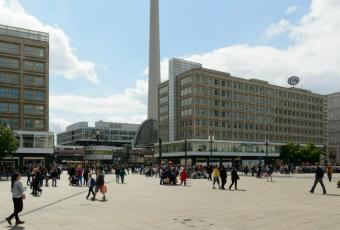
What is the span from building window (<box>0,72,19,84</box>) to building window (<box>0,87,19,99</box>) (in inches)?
51.7

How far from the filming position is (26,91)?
258 feet

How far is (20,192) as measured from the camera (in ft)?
44.1

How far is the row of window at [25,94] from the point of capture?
252 feet

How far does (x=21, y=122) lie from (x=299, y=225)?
72.1 metres

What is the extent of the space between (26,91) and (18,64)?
17.3 ft

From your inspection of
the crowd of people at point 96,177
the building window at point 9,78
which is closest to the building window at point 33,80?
the building window at point 9,78

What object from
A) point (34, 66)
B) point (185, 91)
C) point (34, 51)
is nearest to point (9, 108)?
point (34, 66)

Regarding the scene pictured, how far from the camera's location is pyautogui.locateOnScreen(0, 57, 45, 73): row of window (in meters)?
77.3

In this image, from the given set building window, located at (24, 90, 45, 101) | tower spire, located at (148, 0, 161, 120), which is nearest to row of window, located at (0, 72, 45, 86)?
building window, located at (24, 90, 45, 101)

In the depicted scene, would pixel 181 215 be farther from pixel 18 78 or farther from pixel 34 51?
pixel 34 51

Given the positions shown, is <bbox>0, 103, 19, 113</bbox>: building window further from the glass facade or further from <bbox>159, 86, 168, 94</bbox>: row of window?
<bbox>159, 86, 168, 94</bbox>: row of window

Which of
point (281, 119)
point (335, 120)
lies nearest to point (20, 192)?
point (281, 119)

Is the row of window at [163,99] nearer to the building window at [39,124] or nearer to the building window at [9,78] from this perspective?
the building window at [39,124]

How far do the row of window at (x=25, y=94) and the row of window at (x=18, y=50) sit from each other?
23.0ft
